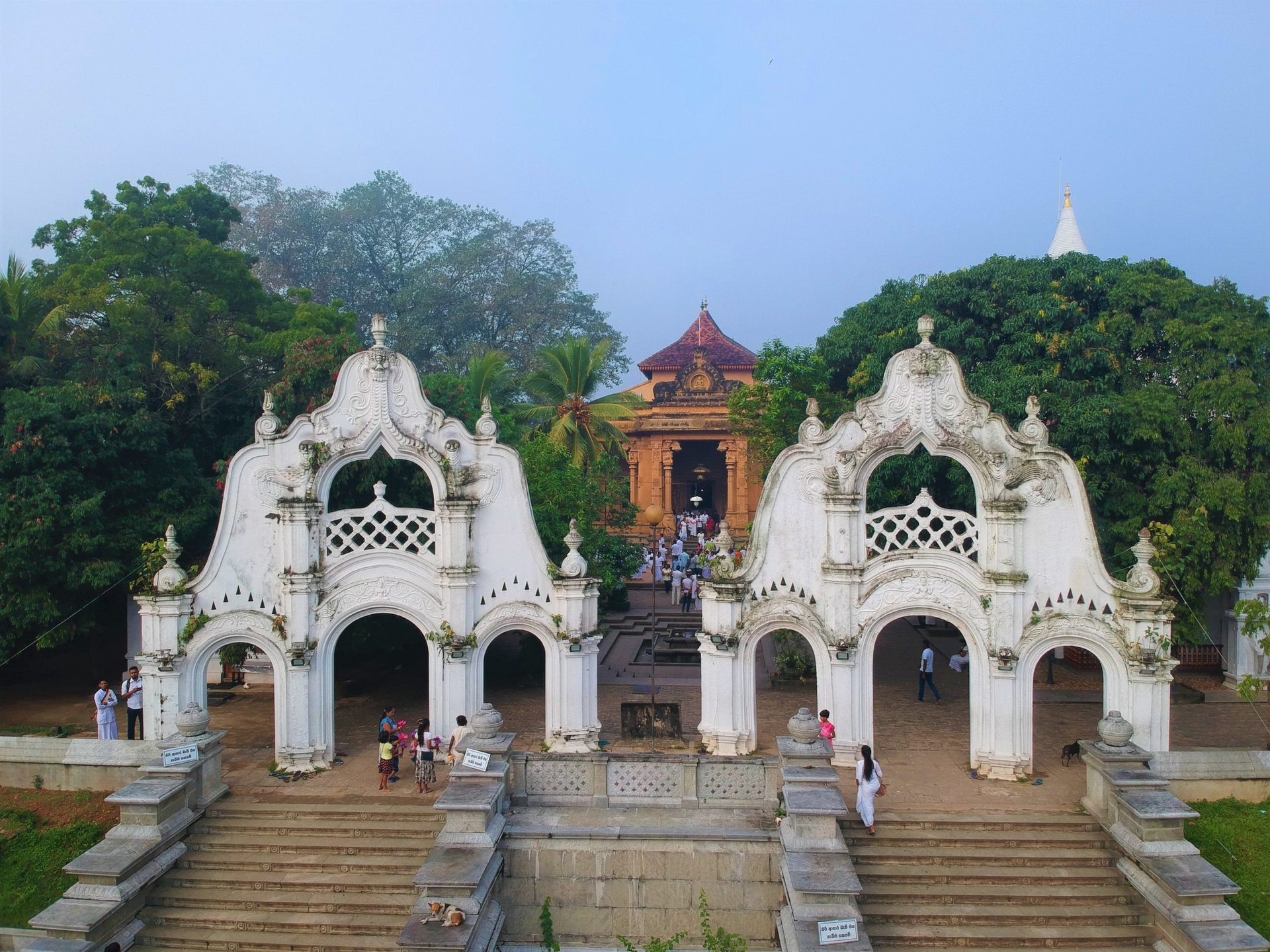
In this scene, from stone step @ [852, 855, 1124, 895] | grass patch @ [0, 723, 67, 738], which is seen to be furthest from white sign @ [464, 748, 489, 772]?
grass patch @ [0, 723, 67, 738]

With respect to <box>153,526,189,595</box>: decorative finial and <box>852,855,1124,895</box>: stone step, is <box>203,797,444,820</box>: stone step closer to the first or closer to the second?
<box>153,526,189,595</box>: decorative finial

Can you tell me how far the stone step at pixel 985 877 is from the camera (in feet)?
38.5

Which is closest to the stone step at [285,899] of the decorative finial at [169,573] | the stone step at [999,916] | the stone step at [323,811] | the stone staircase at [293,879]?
the stone staircase at [293,879]

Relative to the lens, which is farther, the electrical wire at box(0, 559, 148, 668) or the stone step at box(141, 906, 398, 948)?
the electrical wire at box(0, 559, 148, 668)

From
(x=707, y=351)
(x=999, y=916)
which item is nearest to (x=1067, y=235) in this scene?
(x=707, y=351)

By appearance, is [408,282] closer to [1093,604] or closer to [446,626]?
[446,626]

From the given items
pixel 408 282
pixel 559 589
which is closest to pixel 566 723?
pixel 559 589

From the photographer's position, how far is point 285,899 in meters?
11.8

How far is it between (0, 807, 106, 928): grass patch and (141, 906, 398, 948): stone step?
1.96 metres

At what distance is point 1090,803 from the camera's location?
42.2 feet

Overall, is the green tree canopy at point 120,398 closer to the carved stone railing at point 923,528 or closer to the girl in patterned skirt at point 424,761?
the girl in patterned skirt at point 424,761

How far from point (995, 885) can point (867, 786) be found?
1962 millimetres

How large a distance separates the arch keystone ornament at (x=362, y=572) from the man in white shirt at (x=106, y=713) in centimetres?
100

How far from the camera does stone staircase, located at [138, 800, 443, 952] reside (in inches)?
451
